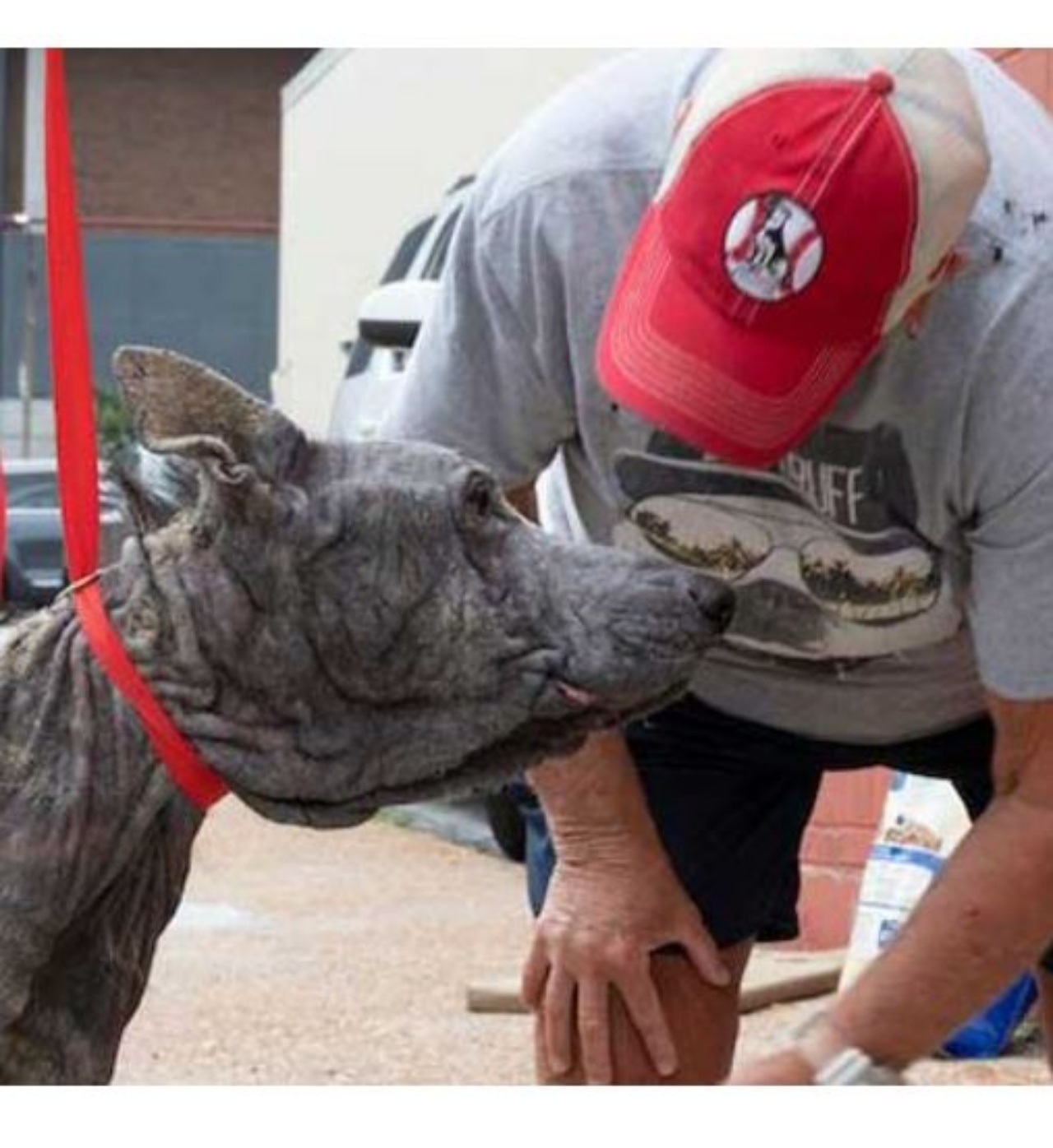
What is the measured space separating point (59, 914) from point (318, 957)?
4799mm

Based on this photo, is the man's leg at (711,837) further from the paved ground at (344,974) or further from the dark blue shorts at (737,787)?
the paved ground at (344,974)

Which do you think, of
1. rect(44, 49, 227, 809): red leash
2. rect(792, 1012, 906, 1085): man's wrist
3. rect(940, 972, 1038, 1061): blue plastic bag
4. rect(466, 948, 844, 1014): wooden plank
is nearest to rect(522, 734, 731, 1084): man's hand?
rect(792, 1012, 906, 1085): man's wrist

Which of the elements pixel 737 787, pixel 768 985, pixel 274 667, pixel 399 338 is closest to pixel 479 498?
pixel 274 667

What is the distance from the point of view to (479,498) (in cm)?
293

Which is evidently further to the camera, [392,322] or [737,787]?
[392,322]

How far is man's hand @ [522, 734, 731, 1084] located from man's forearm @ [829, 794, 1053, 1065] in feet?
1.90

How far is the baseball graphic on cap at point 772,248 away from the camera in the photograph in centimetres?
302

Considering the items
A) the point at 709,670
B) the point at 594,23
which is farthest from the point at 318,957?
the point at 594,23

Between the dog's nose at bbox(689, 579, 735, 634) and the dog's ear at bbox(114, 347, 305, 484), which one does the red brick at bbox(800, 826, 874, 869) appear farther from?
the dog's ear at bbox(114, 347, 305, 484)

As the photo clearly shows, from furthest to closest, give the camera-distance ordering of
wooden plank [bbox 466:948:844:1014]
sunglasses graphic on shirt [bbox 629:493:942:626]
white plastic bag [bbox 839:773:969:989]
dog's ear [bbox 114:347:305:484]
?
1. wooden plank [bbox 466:948:844:1014]
2. white plastic bag [bbox 839:773:969:989]
3. sunglasses graphic on shirt [bbox 629:493:942:626]
4. dog's ear [bbox 114:347:305:484]

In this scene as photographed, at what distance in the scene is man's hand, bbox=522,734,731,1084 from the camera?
390 cm

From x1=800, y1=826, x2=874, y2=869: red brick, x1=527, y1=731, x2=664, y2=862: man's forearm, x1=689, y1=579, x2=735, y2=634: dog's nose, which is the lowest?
x1=800, y1=826, x2=874, y2=869: red brick

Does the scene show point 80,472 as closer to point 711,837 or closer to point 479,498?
point 479,498

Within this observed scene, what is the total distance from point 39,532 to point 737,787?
7.45 m
